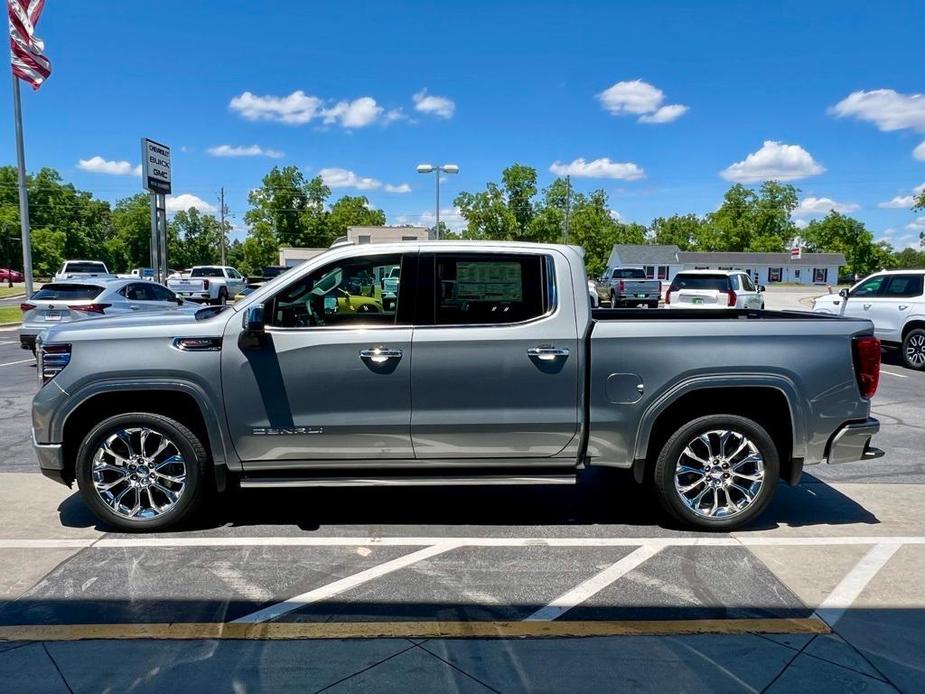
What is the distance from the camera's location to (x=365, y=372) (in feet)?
A: 14.6

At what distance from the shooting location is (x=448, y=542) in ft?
15.1

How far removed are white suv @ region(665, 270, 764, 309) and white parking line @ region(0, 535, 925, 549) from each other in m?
14.1

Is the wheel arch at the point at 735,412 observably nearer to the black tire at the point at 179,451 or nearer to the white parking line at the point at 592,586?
the white parking line at the point at 592,586

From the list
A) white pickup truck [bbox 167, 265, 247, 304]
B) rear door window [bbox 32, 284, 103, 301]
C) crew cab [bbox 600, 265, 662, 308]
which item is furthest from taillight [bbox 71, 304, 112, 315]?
crew cab [bbox 600, 265, 662, 308]

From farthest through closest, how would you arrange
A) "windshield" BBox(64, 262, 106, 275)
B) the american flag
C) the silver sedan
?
"windshield" BBox(64, 262, 106, 275), the american flag, the silver sedan

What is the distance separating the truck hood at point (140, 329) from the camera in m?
4.46

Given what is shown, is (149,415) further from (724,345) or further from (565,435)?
(724,345)

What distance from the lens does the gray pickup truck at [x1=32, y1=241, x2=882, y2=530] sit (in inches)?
175

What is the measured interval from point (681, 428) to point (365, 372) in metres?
2.19

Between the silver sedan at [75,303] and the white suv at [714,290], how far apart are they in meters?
13.0

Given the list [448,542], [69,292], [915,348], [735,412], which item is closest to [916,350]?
[915,348]

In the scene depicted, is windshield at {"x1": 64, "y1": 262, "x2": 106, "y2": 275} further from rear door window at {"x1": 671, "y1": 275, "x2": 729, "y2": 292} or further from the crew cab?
rear door window at {"x1": 671, "y1": 275, "x2": 729, "y2": 292}

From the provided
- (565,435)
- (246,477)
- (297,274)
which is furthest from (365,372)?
(565,435)

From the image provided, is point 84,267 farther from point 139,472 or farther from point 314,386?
point 314,386
